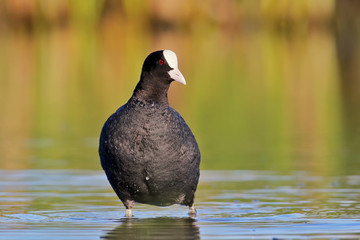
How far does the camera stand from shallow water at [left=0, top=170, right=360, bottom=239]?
24.1 feet

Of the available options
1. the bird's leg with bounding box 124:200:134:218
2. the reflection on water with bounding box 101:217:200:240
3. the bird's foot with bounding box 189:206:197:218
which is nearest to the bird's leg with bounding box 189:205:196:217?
the bird's foot with bounding box 189:206:197:218

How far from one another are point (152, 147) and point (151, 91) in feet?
2.02

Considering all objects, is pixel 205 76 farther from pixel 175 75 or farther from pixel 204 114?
pixel 175 75

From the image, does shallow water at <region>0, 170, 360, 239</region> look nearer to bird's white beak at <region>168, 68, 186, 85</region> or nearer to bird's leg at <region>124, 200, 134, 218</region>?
bird's leg at <region>124, 200, 134, 218</region>

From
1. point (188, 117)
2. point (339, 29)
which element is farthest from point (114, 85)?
point (339, 29)

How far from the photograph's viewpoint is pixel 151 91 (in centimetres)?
826

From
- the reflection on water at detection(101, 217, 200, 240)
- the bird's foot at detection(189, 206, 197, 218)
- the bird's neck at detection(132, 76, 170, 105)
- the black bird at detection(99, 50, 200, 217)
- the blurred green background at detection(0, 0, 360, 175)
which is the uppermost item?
the blurred green background at detection(0, 0, 360, 175)

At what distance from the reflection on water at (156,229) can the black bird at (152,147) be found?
243mm

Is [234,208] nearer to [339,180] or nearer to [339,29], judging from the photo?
[339,180]

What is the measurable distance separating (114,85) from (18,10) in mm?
16940

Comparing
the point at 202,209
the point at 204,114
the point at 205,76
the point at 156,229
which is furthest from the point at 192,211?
the point at 205,76

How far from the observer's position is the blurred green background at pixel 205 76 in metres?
13.3

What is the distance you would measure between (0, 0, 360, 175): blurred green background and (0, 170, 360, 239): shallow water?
0.90 m

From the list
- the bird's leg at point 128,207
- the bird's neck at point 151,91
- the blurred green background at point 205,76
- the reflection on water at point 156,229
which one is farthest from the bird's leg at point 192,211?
the blurred green background at point 205,76
